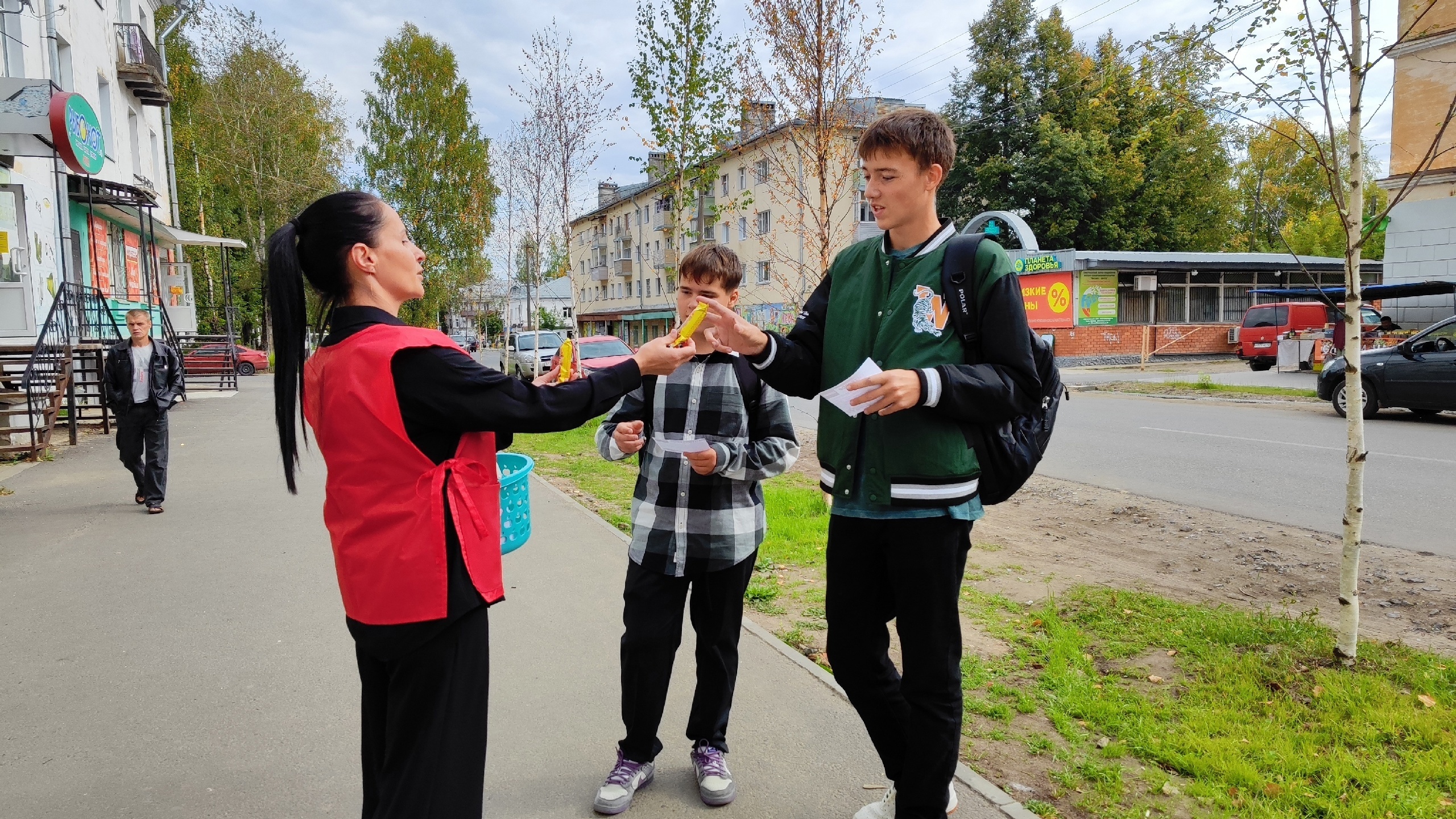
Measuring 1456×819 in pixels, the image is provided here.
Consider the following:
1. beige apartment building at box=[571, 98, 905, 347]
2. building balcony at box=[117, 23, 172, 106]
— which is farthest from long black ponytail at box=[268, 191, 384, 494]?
building balcony at box=[117, 23, 172, 106]

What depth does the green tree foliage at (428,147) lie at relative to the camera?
35969 millimetres

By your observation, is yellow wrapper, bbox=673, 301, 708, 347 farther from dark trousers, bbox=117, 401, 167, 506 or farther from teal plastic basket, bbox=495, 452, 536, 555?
dark trousers, bbox=117, 401, 167, 506

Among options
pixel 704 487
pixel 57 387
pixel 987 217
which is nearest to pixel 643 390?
pixel 704 487

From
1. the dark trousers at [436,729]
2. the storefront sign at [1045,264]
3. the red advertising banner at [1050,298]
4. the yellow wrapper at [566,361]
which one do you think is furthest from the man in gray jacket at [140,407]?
the red advertising banner at [1050,298]

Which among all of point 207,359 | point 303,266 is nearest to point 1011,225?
point 303,266

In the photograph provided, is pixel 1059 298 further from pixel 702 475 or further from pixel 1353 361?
pixel 702 475

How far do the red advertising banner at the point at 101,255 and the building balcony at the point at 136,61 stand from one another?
4196 mm

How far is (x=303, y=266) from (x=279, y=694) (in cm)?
265

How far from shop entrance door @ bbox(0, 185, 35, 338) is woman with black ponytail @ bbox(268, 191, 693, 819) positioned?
604 inches

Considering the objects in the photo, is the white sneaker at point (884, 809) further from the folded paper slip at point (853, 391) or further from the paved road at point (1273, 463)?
the paved road at point (1273, 463)

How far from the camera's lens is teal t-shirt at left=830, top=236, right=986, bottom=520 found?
232 cm

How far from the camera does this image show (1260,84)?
4.30 meters

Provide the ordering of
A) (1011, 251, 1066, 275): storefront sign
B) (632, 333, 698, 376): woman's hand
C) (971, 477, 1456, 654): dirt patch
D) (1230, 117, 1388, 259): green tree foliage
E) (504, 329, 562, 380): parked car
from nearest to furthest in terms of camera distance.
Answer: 1. (632, 333, 698, 376): woman's hand
2. (971, 477, 1456, 654): dirt patch
3. (504, 329, 562, 380): parked car
4. (1011, 251, 1066, 275): storefront sign
5. (1230, 117, 1388, 259): green tree foliage

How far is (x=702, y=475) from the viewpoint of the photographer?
292 centimetres
